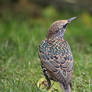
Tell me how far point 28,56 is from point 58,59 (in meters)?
1.58

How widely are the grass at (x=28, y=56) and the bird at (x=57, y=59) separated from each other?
27 cm

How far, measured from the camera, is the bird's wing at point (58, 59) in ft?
17.5

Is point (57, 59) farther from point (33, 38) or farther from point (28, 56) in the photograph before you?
point (33, 38)

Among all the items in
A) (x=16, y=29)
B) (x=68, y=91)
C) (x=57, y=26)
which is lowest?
(x=68, y=91)

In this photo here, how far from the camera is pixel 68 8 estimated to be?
10.5 m

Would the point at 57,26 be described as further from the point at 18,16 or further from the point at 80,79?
the point at 18,16

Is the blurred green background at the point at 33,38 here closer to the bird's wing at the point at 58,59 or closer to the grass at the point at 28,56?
the grass at the point at 28,56

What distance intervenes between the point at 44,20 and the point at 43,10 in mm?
354

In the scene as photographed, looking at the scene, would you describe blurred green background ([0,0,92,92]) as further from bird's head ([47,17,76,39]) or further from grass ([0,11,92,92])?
bird's head ([47,17,76,39])

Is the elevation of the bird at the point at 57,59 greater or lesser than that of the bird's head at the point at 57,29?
lesser

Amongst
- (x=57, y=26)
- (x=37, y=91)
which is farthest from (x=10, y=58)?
(x=37, y=91)

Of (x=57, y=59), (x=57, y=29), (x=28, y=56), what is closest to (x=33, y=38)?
(x=28, y=56)

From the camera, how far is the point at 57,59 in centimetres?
552

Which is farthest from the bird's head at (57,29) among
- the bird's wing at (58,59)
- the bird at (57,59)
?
the bird's wing at (58,59)
